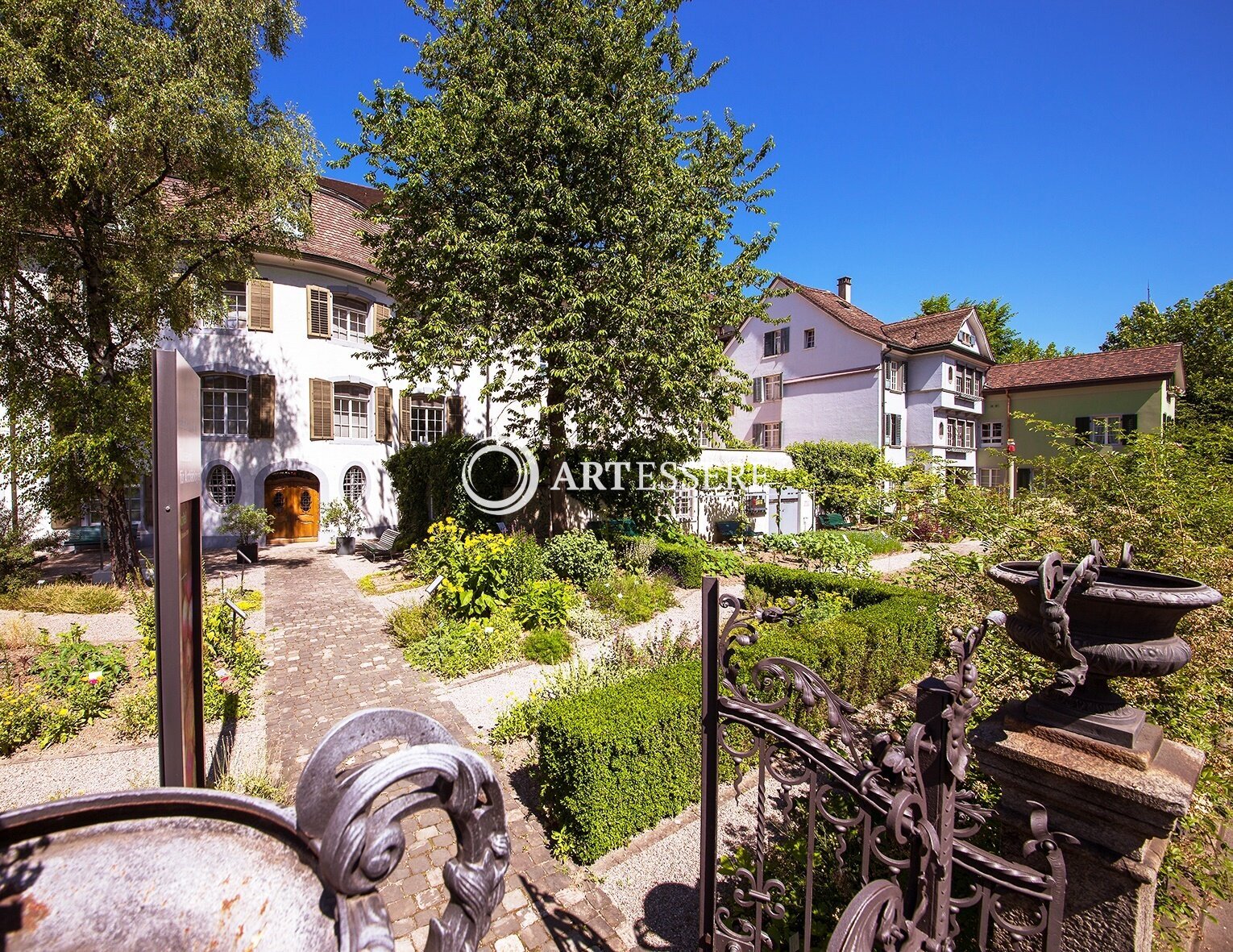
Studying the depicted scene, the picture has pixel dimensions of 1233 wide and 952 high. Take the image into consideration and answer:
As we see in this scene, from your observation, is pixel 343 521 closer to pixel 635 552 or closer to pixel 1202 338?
pixel 635 552

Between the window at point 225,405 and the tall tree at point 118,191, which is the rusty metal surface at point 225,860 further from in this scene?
the window at point 225,405

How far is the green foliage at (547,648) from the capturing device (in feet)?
25.2

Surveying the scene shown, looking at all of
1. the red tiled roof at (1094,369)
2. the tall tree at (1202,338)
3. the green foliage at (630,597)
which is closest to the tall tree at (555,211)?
the green foliage at (630,597)

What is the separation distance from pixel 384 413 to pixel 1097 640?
19311 millimetres

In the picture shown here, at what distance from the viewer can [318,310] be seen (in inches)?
693

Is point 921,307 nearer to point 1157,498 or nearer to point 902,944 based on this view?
point 1157,498

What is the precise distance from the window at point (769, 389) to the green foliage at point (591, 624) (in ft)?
73.4

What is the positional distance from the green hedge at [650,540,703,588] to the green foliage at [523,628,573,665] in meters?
4.60

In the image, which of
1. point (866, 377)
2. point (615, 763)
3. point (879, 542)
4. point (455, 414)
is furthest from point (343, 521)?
point (866, 377)

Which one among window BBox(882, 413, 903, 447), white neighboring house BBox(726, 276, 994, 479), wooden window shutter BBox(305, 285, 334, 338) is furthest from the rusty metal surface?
window BBox(882, 413, 903, 447)

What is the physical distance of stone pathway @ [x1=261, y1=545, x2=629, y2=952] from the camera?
336cm

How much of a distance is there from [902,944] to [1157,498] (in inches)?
197

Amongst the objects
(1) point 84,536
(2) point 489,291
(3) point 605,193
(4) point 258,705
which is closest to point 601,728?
(4) point 258,705

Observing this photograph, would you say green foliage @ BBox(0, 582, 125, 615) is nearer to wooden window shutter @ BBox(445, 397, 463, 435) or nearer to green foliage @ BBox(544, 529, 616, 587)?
green foliage @ BBox(544, 529, 616, 587)
